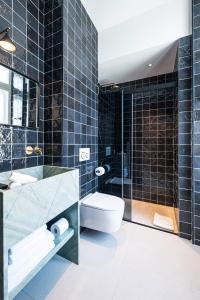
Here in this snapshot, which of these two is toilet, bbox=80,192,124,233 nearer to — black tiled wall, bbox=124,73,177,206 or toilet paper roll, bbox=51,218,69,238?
toilet paper roll, bbox=51,218,69,238

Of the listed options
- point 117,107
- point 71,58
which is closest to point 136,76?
point 117,107

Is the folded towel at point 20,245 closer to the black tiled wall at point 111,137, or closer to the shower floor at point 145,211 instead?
the black tiled wall at point 111,137

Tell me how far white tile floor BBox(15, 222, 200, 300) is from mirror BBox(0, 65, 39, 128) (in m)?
1.34

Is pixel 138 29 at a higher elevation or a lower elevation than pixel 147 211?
higher

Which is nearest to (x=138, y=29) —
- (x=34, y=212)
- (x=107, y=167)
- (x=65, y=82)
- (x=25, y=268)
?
(x=65, y=82)


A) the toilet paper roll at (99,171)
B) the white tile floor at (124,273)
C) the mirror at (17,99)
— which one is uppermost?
the mirror at (17,99)

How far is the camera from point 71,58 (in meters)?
1.68

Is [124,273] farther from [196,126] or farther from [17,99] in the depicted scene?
[17,99]

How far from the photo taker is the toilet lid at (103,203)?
166 centimetres

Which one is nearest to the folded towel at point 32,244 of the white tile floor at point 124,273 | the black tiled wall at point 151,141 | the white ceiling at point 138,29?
the white tile floor at point 124,273

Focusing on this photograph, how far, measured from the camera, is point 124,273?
133 cm

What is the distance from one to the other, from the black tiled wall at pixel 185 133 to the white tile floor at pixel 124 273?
28 cm

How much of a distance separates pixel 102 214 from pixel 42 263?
0.72 m

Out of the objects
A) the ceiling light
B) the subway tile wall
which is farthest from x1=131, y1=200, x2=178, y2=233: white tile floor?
the ceiling light
